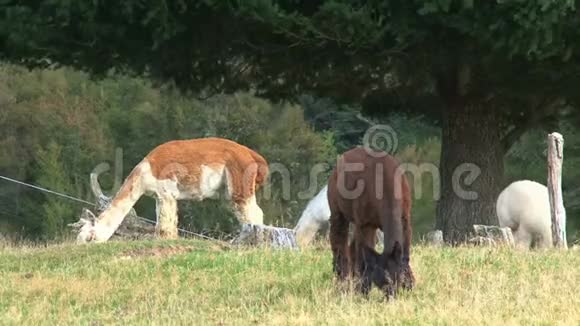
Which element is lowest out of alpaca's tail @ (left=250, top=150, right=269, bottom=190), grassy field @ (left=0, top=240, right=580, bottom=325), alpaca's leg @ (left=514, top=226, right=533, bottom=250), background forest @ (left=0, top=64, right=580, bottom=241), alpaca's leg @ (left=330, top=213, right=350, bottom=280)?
grassy field @ (left=0, top=240, right=580, bottom=325)

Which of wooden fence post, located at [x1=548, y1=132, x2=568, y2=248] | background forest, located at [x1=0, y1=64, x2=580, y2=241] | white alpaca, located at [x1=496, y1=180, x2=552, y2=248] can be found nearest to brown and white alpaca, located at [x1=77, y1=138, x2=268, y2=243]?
white alpaca, located at [x1=496, y1=180, x2=552, y2=248]

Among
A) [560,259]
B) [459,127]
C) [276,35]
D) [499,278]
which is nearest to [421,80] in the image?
[459,127]

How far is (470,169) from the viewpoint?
17844mm

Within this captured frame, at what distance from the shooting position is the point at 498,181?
59.5ft

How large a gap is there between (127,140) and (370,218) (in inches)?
1101

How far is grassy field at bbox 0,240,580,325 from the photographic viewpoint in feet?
27.4

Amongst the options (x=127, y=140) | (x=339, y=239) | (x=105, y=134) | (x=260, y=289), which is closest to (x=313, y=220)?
(x=260, y=289)

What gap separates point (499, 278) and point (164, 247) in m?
4.56

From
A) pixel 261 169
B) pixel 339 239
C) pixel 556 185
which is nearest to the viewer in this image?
pixel 339 239

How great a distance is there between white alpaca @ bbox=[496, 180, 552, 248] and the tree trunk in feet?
5.86

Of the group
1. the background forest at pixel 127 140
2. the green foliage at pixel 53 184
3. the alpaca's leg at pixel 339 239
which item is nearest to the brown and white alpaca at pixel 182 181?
the alpaca's leg at pixel 339 239

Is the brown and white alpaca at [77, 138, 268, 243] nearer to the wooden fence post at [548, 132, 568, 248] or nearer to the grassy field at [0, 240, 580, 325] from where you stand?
the grassy field at [0, 240, 580, 325]

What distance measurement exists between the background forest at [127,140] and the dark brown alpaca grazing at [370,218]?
23.5 metres

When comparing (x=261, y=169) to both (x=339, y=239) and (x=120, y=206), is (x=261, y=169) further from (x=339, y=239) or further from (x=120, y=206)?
(x=339, y=239)
